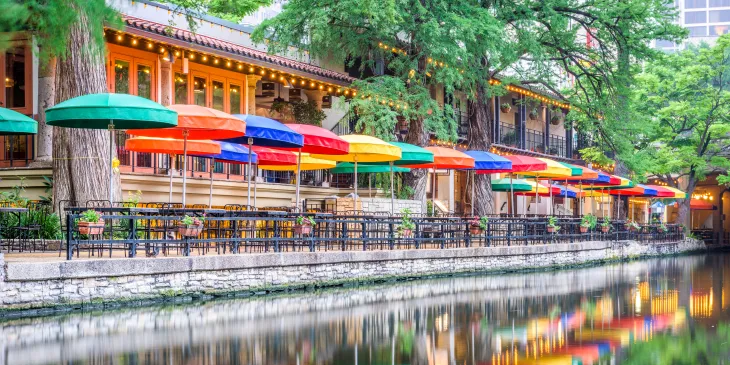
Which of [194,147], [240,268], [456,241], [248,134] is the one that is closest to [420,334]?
[240,268]

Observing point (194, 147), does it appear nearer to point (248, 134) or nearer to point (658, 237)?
point (248, 134)

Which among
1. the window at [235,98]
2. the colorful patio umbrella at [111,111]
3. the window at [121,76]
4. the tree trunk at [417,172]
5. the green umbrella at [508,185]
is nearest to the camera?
the colorful patio umbrella at [111,111]

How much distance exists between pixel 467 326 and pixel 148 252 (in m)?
5.72

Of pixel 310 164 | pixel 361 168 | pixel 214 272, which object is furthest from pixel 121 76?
pixel 214 272

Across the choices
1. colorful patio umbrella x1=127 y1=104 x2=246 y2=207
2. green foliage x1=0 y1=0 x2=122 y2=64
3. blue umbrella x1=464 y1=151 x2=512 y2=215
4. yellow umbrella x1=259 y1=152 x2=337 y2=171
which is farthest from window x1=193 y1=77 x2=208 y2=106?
green foliage x1=0 y1=0 x2=122 y2=64

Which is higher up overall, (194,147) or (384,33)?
(384,33)

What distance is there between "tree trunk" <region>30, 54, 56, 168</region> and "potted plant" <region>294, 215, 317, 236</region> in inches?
228

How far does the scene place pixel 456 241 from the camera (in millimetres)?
24703

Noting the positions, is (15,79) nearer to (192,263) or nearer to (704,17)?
(192,263)

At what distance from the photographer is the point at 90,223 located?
1440 centimetres

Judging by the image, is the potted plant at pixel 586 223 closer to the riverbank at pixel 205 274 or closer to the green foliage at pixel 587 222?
the green foliage at pixel 587 222

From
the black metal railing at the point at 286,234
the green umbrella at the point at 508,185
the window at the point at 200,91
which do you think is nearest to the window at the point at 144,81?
the window at the point at 200,91

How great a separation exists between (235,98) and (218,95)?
81 centimetres

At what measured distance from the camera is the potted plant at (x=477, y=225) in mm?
25109
